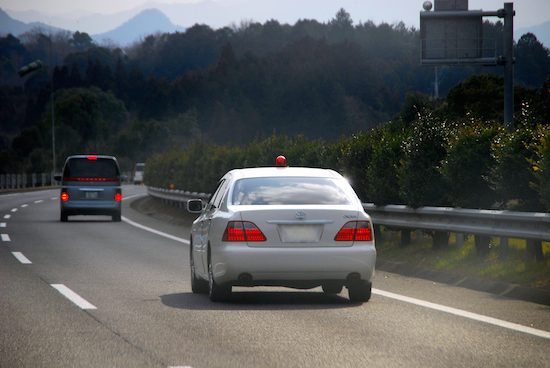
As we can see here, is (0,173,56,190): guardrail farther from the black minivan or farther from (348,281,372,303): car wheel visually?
(348,281,372,303): car wheel

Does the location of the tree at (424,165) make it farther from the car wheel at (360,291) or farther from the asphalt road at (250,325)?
the car wheel at (360,291)

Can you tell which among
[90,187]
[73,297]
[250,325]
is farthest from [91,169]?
[250,325]

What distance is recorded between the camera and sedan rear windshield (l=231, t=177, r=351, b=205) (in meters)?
11.8

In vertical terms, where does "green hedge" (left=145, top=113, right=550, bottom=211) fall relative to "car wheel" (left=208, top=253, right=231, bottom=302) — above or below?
above

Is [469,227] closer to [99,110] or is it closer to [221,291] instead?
[221,291]

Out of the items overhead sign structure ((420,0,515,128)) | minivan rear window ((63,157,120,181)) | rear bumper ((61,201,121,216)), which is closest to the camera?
overhead sign structure ((420,0,515,128))

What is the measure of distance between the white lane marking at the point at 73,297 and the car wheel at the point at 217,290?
1.30 metres

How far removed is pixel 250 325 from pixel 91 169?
24.7 m

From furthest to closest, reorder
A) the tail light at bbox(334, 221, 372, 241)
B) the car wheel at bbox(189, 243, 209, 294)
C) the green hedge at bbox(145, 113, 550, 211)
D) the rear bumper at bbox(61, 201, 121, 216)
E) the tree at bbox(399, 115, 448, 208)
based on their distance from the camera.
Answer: the rear bumper at bbox(61, 201, 121, 216) → the tree at bbox(399, 115, 448, 208) → the green hedge at bbox(145, 113, 550, 211) → the car wheel at bbox(189, 243, 209, 294) → the tail light at bbox(334, 221, 372, 241)

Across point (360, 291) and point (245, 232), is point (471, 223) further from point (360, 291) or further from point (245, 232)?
point (245, 232)

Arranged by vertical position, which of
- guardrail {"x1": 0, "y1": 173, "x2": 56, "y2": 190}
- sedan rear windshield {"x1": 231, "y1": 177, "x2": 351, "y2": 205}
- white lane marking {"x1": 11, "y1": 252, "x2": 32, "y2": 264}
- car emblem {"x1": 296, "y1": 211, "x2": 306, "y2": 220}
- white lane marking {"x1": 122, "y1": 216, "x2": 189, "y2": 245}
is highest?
sedan rear windshield {"x1": 231, "y1": 177, "x2": 351, "y2": 205}

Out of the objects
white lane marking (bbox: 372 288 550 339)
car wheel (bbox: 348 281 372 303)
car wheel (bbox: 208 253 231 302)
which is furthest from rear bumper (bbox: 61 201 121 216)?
car wheel (bbox: 348 281 372 303)

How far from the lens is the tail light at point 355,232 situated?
454 inches

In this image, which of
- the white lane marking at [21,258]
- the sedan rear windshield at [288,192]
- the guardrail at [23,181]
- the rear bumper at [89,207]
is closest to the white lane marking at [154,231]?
the rear bumper at [89,207]
